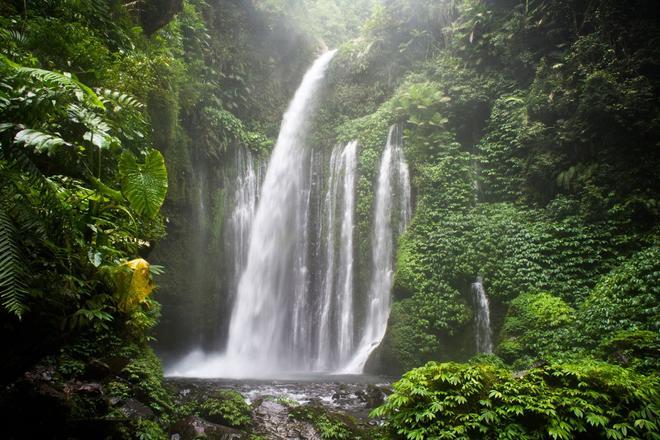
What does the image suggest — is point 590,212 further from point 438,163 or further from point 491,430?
point 491,430

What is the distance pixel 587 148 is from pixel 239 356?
11.5 metres

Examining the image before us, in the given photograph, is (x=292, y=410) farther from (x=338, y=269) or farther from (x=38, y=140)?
(x=338, y=269)

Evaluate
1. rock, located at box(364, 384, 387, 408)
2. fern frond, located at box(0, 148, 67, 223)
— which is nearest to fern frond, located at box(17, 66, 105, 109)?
fern frond, located at box(0, 148, 67, 223)

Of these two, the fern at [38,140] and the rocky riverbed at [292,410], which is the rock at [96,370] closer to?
the rocky riverbed at [292,410]

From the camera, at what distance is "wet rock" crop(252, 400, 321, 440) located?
5051 mm

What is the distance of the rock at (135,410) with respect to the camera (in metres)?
4.30

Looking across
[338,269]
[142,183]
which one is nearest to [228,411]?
[142,183]

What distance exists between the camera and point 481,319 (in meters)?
9.18

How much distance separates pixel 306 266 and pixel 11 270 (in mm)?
10737

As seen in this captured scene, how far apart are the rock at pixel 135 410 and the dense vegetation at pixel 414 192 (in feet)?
0.11

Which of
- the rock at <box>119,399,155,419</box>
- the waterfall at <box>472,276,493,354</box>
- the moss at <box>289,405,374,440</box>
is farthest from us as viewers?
the waterfall at <box>472,276,493,354</box>

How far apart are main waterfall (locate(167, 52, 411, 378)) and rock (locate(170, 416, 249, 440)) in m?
5.37

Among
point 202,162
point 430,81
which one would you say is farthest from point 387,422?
point 430,81

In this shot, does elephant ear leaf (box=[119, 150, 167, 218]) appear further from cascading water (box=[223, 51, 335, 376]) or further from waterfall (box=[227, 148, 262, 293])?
waterfall (box=[227, 148, 262, 293])
